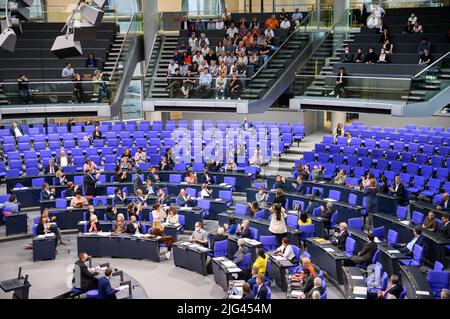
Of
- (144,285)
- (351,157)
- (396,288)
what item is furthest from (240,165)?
(396,288)

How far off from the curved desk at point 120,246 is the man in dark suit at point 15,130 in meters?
10.1

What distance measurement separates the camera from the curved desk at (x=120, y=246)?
53.2 ft

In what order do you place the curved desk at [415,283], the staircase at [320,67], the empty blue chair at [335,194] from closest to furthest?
the curved desk at [415,283] < the empty blue chair at [335,194] < the staircase at [320,67]

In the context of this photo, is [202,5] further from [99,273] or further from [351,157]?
[99,273]

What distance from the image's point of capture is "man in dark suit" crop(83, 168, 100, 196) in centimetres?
1998

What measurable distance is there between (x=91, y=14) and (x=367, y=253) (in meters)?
8.06

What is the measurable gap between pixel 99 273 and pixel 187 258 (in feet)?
8.73

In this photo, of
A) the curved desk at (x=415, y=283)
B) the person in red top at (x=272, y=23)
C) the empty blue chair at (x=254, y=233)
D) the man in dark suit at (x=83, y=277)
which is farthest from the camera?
the person in red top at (x=272, y=23)

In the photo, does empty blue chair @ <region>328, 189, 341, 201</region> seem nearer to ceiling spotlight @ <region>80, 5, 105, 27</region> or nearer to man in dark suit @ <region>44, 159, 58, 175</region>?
ceiling spotlight @ <region>80, 5, 105, 27</region>

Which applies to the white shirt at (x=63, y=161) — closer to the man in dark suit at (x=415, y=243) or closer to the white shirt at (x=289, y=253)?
the white shirt at (x=289, y=253)

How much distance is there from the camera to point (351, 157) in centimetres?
2220

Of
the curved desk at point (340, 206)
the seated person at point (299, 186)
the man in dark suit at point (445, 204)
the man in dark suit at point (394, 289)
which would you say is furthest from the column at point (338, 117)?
the man in dark suit at point (394, 289)

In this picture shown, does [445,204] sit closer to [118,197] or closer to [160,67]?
[118,197]

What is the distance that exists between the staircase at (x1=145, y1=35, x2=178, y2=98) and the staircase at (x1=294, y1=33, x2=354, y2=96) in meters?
5.95
